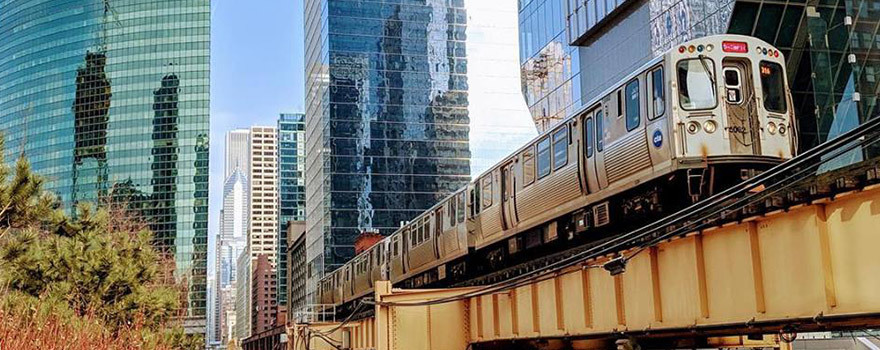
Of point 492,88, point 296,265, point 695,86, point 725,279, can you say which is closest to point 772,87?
point 695,86

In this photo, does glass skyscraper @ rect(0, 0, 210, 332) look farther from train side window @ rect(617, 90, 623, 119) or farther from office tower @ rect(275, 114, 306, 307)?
train side window @ rect(617, 90, 623, 119)

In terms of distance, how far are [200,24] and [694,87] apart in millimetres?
123324

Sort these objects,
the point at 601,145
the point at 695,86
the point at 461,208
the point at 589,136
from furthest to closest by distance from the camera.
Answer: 1. the point at 461,208
2. the point at 589,136
3. the point at 601,145
4. the point at 695,86

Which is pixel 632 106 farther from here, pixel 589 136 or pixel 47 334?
pixel 47 334

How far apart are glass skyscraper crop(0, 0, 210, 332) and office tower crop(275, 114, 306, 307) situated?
35.6 metres

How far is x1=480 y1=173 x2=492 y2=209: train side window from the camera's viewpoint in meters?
21.4

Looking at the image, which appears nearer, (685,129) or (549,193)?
(685,129)

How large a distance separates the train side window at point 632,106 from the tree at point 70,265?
329 inches

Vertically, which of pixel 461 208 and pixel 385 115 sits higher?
pixel 385 115

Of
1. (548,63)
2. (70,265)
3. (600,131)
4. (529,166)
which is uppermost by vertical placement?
(548,63)

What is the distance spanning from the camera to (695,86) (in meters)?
13.2

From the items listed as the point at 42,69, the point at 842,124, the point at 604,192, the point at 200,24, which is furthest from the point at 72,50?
the point at 604,192

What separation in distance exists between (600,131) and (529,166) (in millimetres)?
3461

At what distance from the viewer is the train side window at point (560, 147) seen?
55.6 feet
